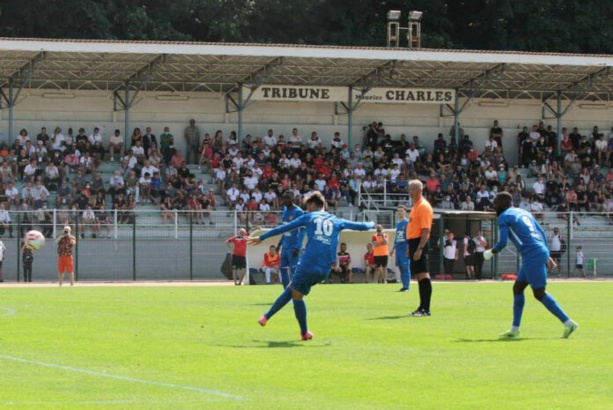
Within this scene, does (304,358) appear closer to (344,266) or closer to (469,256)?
(344,266)

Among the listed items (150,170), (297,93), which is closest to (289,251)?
(150,170)

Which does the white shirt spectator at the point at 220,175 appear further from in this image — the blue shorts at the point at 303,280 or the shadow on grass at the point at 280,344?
the blue shorts at the point at 303,280

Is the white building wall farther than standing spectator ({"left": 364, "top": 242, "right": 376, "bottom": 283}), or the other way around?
the white building wall

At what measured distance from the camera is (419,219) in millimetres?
19141

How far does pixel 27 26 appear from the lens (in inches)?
2279

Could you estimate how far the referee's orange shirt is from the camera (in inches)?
750

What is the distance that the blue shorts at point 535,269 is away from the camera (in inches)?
602

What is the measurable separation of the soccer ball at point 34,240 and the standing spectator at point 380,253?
374 inches

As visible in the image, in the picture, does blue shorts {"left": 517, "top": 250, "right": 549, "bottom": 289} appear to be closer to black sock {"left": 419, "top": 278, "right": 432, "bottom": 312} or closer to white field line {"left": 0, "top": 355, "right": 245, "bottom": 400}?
black sock {"left": 419, "top": 278, "right": 432, "bottom": 312}

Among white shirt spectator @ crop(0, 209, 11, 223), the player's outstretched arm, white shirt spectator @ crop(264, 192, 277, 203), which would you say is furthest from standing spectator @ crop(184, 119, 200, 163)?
the player's outstretched arm

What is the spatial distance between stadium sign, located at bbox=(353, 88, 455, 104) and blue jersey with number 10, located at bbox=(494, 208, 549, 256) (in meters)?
34.3

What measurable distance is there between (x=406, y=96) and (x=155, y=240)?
1485cm

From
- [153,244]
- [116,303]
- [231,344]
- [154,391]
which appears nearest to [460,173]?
[153,244]

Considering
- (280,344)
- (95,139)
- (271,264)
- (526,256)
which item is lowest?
(271,264)
